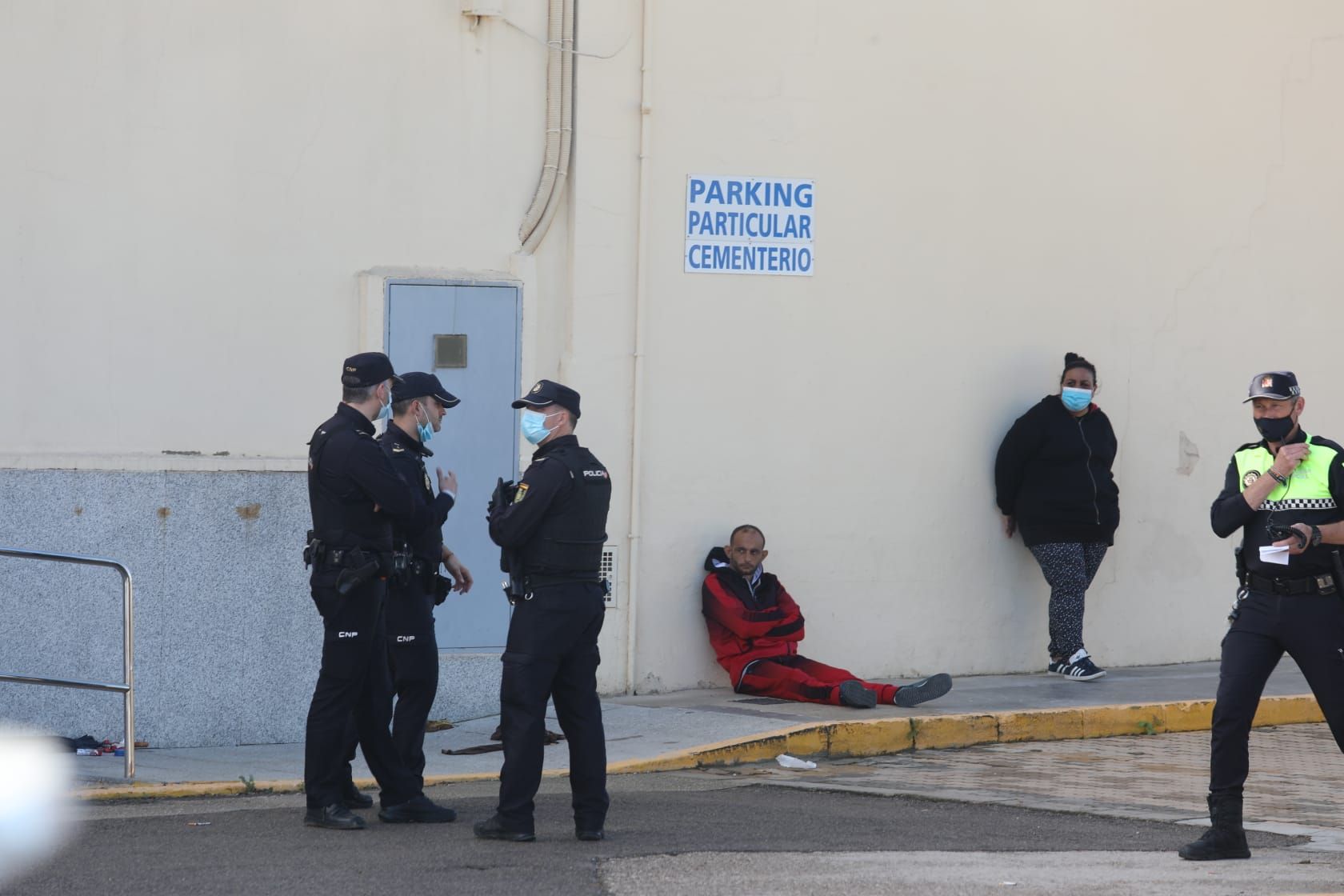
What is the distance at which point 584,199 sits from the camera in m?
10.5

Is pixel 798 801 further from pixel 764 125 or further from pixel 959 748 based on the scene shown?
pixel 764 125

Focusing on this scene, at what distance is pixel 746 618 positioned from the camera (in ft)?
34.5

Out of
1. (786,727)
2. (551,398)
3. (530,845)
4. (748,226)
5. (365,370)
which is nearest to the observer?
(530,845)

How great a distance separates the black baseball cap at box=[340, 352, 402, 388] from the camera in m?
7.31

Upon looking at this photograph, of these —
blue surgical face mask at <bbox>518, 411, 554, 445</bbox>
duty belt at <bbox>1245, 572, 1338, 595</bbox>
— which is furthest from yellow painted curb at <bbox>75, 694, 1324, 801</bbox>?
duty belt at <bbox>1245, 572, 1338, 595</bbox>

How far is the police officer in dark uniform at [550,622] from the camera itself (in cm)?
686

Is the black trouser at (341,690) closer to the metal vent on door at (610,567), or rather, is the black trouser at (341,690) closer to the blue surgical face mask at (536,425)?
the blue surgical face mask at (536,425)

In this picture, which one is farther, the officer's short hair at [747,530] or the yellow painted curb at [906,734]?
the officer's short hair at [747,530]

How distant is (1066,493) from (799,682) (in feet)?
7.60

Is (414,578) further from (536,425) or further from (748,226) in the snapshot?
(748,226)

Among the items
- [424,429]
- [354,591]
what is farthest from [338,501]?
[424,429]

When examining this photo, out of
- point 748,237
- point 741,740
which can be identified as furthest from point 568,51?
point 741,740

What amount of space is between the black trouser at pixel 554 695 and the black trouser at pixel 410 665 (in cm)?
70

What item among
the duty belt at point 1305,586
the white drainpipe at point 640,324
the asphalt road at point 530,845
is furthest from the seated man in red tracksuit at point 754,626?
the duty belt at point 1305,586
